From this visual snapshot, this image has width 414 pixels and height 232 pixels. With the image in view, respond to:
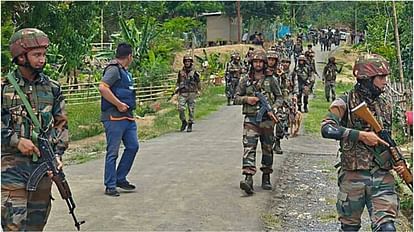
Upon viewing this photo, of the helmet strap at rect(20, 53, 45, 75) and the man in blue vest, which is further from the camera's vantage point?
the man in blue vest

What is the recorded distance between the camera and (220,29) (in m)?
49.2

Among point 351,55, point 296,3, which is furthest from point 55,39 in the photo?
point 296,3

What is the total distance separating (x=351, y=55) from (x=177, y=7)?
40.5ft

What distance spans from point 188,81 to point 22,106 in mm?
9144

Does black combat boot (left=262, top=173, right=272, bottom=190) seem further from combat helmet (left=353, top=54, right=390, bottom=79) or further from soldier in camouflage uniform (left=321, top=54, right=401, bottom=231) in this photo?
combat helmet (left=353, top=54, right=390, bottom=79)

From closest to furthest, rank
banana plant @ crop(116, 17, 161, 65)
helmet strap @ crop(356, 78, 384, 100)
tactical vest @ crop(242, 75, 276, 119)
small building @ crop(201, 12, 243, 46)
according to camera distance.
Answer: helmet strap @ crop(356, 78, 384, 100) < tactical vest @ crop(242, 75, 276, 119) < banana plant @ crop(116, 17, 161, 65) < small building @ crop(201, 12, 243, 46)

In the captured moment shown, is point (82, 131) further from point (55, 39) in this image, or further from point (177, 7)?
point (177, 7)

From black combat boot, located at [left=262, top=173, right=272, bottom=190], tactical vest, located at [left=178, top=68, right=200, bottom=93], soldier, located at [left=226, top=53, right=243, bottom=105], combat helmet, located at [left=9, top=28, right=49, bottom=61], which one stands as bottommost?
soldier, located at [left=226, top=53, right=243, bottom=105]

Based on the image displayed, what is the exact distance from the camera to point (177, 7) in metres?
48.1

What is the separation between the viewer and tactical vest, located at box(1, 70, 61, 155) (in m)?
5.18

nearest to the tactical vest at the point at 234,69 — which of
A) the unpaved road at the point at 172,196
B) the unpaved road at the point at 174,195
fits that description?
the unpaved road at the point at 174,195

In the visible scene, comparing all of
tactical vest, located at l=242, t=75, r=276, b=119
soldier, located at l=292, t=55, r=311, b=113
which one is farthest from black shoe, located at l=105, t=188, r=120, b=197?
soldier, located at l=292, t=55, r=311, b=113

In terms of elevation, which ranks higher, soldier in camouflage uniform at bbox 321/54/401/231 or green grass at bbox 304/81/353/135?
soldier in camouflage uniform at bbox 321/54/401/231

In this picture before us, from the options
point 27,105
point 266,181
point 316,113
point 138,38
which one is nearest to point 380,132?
point 27,105
